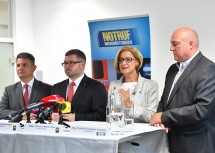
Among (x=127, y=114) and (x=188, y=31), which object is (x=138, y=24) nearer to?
(x=188, y=31)

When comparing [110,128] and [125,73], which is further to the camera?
[125,73]

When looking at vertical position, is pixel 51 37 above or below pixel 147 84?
above

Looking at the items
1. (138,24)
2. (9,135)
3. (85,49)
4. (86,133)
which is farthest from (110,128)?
(85,49)

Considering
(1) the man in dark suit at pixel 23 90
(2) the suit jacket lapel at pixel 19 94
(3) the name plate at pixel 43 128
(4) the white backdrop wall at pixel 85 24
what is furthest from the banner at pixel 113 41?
(3) the name plate at pixel 43 128

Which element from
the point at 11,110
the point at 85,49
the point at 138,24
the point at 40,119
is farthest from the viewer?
the point at 85,49

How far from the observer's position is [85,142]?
2.34m

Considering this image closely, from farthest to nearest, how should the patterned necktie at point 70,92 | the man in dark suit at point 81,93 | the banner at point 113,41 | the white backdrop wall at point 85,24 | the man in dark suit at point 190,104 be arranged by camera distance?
1. the banner at point 113,41
2. the white backdrop wall at point 85,24
3. the patterned necktie at point 70,92
4. the man in dark suit at point 81,93
5. the man in dark suit at point 190,104

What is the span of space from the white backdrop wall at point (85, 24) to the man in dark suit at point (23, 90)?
6.05 ft

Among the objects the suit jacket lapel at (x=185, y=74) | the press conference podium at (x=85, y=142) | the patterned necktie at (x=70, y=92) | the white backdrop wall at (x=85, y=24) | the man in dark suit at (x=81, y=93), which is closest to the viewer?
the press conference podium at (x=85, y=142)

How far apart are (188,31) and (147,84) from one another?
613 mm

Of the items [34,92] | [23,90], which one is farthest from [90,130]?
[23,90]

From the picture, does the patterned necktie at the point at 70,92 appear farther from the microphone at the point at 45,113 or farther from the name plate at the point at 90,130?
the name plate at the point at 90,130

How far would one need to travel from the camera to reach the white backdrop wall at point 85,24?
4797mm

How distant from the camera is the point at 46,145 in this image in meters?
2.46
